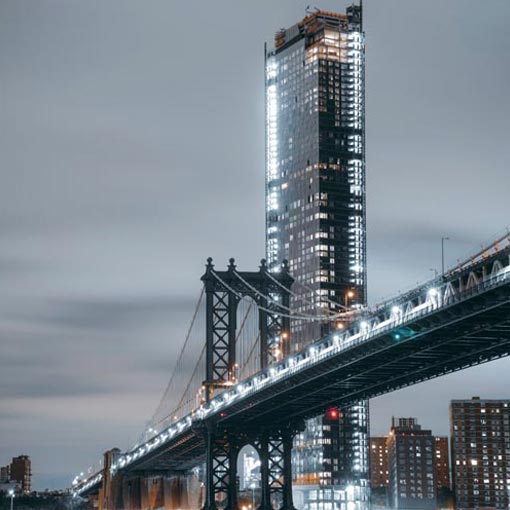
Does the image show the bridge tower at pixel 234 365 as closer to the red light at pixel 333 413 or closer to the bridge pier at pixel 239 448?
the bridge pier at pixel 239 448

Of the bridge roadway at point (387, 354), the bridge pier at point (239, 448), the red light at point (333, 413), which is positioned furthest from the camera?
the bridge pier at point (239, 448)

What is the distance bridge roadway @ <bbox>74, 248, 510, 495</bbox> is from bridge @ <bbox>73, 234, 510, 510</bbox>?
3.7 inches

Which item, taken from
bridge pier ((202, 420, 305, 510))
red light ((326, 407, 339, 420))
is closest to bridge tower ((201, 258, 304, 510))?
bridge pier ((202, 420, 305, 510))

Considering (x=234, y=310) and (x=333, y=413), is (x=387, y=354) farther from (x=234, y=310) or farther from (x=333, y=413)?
(x=234, y=310)

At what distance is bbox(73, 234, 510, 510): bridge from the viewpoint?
233 feet

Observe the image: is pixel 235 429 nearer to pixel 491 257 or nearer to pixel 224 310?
pixel 224 310

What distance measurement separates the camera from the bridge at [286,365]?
71.0 meters

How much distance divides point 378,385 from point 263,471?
92.0 feet

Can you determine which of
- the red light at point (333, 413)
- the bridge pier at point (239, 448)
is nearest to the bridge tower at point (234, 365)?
the bridge pier at point (239, 448)

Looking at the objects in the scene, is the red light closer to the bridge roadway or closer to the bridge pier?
the bridge roadway

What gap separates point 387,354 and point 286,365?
17147 millimetres

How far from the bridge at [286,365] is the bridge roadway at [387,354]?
95 millimetres

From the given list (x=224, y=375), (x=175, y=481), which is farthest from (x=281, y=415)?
(x=175, y=481)

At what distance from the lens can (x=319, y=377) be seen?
93500mm
